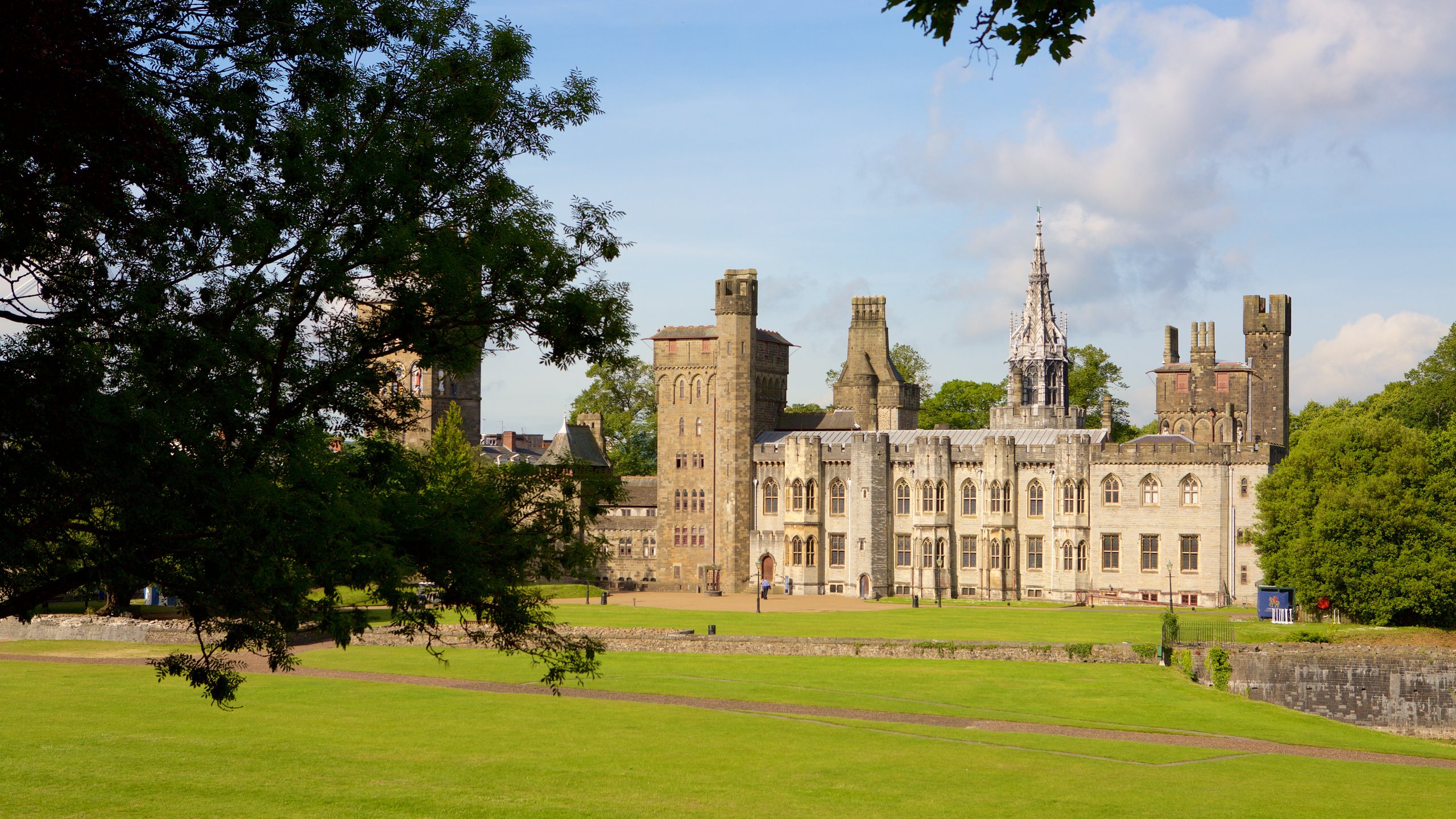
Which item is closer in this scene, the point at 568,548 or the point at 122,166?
the point at 122,166

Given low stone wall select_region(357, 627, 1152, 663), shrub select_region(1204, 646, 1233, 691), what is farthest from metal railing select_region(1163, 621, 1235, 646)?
low stone wall select_region(357, 627, 1152, 663)

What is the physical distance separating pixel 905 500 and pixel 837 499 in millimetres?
3755

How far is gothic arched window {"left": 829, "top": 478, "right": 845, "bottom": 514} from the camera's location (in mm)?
76938

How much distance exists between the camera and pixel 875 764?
25.5 metres

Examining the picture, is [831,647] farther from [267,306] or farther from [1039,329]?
[1039,329]

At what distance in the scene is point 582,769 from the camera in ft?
81.0

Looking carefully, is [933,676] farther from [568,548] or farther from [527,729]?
[568,548]

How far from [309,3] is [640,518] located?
2672 inches

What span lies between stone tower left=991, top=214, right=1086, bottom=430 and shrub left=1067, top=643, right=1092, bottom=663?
49628 mm

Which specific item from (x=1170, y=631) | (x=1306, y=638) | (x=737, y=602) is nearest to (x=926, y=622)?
(x=1170, y=631)

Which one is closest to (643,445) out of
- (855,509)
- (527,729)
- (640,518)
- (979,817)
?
(640,518)

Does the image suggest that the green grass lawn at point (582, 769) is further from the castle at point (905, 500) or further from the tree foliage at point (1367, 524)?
the castle at point (905, 500)

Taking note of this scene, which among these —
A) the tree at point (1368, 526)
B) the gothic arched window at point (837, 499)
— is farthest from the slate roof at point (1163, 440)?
the gothic arched window at point (837, 499)

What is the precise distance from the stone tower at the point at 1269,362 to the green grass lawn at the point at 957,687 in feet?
178
